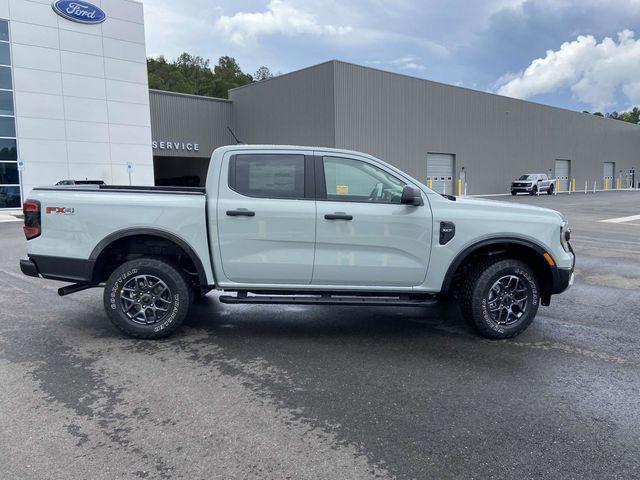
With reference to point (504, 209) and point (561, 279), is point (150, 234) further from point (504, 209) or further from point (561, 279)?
point (561, 279)

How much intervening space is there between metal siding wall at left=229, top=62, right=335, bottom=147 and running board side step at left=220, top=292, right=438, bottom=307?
93.2 ft

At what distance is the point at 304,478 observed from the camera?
2750 millimetres

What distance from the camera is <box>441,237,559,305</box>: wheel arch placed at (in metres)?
4.91

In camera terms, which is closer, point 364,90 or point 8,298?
point 8,298

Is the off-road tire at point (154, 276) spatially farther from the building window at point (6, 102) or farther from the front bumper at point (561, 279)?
the building window at point (6, 102)

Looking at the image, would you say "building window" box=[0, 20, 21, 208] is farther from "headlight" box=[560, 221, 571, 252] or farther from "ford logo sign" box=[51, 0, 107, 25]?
"headlight" box=[560, 221, 571, 252]

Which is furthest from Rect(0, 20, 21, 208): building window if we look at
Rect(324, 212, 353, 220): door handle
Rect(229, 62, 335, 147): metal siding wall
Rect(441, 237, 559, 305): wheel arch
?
Rect(441, 237, 559, 305): wheel arch

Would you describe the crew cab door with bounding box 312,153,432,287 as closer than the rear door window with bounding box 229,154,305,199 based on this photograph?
Yes

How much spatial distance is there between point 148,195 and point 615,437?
4403 mm

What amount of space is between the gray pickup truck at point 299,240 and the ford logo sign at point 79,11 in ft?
96.6

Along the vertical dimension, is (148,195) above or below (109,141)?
below

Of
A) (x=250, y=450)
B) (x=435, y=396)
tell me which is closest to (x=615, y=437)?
(x=435, y=396)

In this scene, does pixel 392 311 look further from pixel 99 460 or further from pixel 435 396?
pixel 99 460

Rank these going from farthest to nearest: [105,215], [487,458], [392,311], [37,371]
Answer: [392,311], [105,215], [37,371], [487,458]
